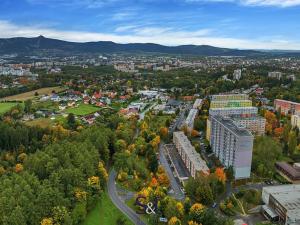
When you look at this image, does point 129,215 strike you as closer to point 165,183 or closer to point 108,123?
point 165,183

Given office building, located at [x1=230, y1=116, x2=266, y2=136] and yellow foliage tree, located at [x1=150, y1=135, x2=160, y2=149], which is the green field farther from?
office building, located at [x1=230, y1=116, x2=266, y2=136]

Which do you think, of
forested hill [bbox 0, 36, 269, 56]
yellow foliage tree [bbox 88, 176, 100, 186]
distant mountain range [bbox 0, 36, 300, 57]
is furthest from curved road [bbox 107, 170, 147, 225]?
forested hill [bbox 0, 36, 269, 56]

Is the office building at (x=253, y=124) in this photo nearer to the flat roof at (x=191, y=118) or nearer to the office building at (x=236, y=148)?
the flat roof at (x=191, y=118)

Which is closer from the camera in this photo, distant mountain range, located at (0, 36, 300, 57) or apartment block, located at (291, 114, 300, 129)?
apartment block, located at (291, 114, 300, 129)

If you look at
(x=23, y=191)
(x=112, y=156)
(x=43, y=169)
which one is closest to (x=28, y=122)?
(x=112, y=156)

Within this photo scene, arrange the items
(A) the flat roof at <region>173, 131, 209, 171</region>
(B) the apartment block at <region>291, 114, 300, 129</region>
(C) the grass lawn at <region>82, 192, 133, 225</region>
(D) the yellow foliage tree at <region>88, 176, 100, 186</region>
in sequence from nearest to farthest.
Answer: (C) the grass lawn at <region>82, 192, 133, 225</region>
(D) the yellow foliage tree at <region>88, 176, 100, 186</region>
(A) the flat roof at <region>173, 131, 209, 171</region>
(B) the apartment block at <region>291, 114, 300, 129</region>

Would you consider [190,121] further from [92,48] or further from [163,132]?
[92,48]

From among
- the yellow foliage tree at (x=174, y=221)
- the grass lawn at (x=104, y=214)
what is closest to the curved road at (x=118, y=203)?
the grass lawn at (x=104, y=214)

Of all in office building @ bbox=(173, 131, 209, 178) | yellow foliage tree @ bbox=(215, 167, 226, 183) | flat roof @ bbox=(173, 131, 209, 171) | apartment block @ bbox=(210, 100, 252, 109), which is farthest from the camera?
apartment block @ bbox=(210, 100, 252, 109)
